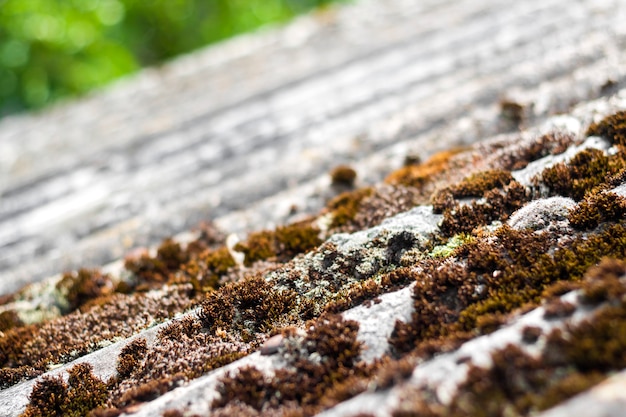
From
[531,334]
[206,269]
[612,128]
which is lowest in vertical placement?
[206,269]

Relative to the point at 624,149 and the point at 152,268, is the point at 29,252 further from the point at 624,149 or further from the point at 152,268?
the point at 624,149

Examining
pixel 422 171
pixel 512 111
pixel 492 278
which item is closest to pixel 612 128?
pixel 512 111

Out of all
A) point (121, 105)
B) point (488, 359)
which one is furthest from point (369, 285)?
point (121, 105)

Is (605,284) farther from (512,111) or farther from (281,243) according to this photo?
(512,111)

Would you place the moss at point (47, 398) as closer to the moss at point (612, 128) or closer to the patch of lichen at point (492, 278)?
the patch of lichen at point (492, 278)

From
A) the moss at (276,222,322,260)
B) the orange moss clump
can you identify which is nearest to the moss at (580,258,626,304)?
the orange moss clump

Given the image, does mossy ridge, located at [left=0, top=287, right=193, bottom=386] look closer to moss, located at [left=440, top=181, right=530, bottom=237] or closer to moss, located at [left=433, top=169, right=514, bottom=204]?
moss, located at [left=440, top=181, right=530, bottom=237]
